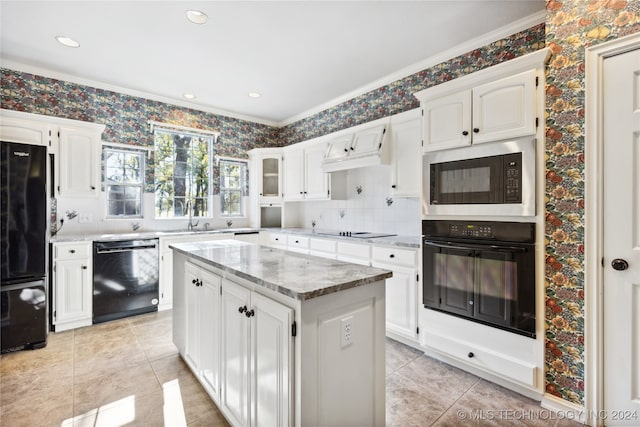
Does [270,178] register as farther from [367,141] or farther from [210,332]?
[210,332]

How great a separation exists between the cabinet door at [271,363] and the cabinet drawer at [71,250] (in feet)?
9.20

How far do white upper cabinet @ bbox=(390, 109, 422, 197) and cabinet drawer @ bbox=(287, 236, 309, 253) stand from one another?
1336mm

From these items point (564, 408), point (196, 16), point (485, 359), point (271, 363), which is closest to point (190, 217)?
point (196, 16)

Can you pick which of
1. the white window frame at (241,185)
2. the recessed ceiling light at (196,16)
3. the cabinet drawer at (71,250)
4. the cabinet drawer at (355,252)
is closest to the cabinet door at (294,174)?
the white window frame at (241,185)

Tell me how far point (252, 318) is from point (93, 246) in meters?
2.80

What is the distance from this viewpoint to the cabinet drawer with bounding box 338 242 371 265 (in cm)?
312

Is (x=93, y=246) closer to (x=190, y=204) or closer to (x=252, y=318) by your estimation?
(x=190, y=204)

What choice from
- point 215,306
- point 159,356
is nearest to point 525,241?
point 215,306

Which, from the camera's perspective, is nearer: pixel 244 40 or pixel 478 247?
pixel 478 247

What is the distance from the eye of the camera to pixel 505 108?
2.06m

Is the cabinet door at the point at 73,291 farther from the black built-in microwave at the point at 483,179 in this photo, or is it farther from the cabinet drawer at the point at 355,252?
the black built-in microwave at the point at 483,179

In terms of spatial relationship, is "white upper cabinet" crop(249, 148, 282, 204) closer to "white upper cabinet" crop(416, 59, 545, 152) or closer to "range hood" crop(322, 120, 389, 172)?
"range hood" crop(322, 120, 389, 172)

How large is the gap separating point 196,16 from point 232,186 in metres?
2.86

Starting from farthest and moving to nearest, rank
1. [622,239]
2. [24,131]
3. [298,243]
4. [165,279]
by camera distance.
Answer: [298,243] → [165,279] → [24,131] → [622,239]
